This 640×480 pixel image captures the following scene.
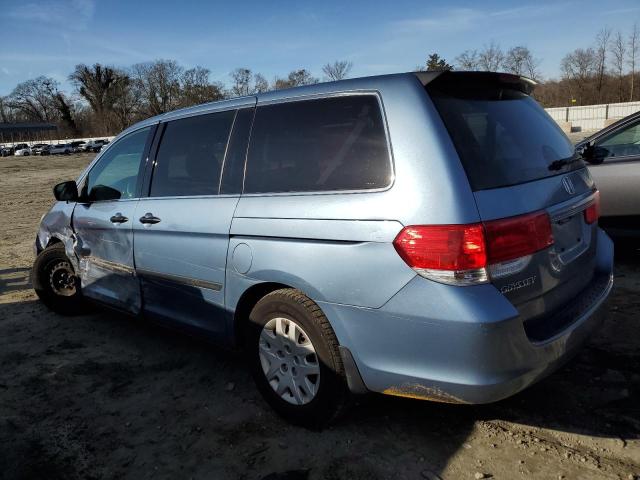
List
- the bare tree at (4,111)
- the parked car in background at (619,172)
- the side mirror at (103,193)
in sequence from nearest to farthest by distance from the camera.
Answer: the side mirror at (103,193)
the parked car in background at (619,172)
the bare tree at (4,111)

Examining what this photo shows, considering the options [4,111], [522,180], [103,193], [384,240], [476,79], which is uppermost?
[4,111]

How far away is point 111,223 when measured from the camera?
4082mm

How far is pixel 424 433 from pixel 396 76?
6.20ft

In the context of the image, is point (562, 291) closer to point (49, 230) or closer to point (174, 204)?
point (174, 204)

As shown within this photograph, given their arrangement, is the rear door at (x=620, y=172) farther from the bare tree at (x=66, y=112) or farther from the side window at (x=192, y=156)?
the bare tree at (x=66, y=112)

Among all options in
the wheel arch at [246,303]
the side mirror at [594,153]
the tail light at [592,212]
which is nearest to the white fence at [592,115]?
Answer: the side mirror at [594,153]

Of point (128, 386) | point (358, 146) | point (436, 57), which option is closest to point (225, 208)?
point (358, 146)

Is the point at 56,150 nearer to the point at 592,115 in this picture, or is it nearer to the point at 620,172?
the point at 592,115

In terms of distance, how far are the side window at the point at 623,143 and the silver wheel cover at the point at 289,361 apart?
167 inches

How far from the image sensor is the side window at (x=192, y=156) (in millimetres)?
3375

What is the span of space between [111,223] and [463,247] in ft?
9.61

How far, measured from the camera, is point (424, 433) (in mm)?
2826

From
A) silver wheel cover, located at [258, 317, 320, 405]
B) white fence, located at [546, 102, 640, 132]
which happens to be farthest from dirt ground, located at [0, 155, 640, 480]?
white fence, located at [546, 102, 640, 132]

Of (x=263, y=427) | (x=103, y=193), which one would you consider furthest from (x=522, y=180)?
(x=103, y=193)
